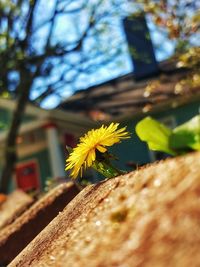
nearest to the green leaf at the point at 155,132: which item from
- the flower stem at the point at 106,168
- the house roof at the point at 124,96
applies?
the flower stem at the point at 106,168

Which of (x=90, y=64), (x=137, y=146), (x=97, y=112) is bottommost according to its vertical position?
(x=137, y=146)

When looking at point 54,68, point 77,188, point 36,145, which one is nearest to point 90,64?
point 54,68

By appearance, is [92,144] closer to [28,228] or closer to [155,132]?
[155,132]

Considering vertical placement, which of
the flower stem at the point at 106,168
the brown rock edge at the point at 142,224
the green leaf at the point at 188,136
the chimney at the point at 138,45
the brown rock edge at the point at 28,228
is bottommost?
the brown rock edge at the point at 28,228

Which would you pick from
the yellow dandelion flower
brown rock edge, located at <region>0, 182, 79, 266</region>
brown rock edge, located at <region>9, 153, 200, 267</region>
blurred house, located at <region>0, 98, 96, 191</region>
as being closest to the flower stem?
the yellow dandelion flower

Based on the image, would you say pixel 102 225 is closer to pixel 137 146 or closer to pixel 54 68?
pixel 137 146

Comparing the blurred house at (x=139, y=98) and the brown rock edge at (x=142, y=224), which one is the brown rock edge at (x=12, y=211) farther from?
the blurred house at (x=139, y=98)

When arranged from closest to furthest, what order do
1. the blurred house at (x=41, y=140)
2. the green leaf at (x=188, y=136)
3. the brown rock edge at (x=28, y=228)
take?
the green leaf at (x=188, y=136) → the brown rock edge at (x=28, y=228) → the blurred house at (x=41, y=140)

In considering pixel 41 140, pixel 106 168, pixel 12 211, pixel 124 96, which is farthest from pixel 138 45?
pixel 106 168
